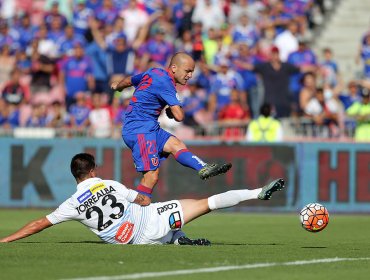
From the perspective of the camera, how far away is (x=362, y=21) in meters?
28.0

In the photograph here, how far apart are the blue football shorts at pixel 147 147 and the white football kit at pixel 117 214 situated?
5.07 feet

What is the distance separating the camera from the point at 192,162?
13.1 metres

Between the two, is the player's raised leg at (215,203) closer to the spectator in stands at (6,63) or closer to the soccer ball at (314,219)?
the soccer ball at (314,219)

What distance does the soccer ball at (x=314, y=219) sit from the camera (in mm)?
12797

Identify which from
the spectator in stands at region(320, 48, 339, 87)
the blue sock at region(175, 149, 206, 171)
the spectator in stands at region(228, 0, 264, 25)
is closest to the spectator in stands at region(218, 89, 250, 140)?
the spectator in stands at region(320, 48, 339, 87)

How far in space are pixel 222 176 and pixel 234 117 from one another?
1.57 m

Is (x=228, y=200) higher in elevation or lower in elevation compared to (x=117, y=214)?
higher

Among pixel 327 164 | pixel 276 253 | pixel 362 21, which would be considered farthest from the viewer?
pixel 362 21

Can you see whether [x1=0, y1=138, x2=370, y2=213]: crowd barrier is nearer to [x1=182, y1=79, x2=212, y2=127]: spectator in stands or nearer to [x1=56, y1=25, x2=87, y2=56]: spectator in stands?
[x1=182, y1=79, x2=212, y2=127]: spectator in stands

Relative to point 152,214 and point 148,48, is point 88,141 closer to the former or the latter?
point 148,48

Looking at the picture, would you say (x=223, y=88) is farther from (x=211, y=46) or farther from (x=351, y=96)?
(x=351, y=96)

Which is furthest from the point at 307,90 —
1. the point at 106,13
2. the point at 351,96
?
the point at 106,13

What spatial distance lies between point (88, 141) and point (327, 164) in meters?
4.81

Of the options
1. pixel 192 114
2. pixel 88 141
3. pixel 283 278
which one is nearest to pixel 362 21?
pixel 192 114
